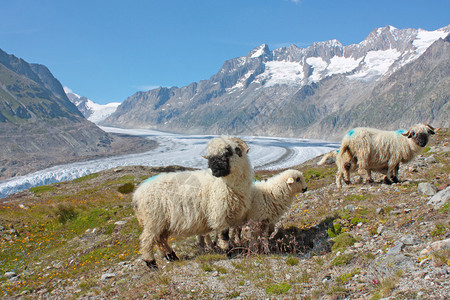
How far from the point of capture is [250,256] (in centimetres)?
650

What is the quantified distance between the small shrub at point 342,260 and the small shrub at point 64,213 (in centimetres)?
1374

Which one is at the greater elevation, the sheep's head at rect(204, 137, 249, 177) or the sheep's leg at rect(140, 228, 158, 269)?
the sheep's head at rect(204, 137, 249, 177)

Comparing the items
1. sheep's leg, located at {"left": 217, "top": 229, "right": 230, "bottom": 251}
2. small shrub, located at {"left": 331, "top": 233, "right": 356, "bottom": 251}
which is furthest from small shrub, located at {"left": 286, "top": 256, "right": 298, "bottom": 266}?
sheep's leg, located at {"left": 217, "top": 229, "right": 230, "bottom": 251}

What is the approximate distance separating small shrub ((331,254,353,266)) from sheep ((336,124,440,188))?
638 cm

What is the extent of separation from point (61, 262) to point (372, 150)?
1166cm

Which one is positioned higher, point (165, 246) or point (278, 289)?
point (278, 289)

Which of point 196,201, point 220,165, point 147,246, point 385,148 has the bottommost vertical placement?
point 147,246

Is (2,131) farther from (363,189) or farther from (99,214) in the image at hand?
(363,189)

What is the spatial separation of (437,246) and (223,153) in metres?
4.47

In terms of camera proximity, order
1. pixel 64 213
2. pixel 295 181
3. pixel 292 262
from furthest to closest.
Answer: pixel 64 213 < pixel 295 181 < pixel 292 262

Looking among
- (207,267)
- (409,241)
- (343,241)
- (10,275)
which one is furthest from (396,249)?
(10,275)

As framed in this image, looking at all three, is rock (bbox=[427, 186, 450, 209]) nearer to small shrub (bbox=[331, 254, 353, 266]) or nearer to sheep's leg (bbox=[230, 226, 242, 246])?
small shrub (bbox=[331, 254, 353, 266])

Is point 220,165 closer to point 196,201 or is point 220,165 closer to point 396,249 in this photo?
point 196,201

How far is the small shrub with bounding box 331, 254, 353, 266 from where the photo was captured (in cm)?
543
